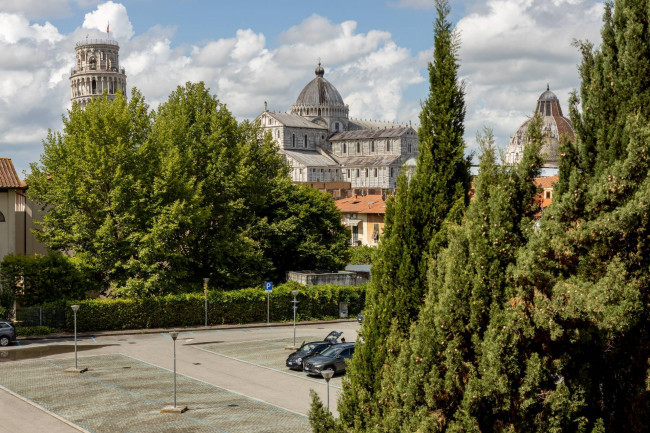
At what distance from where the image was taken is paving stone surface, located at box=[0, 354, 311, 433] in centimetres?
2331

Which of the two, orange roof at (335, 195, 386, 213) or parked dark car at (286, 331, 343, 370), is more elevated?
orange roof at (335, 195, 386, 213)

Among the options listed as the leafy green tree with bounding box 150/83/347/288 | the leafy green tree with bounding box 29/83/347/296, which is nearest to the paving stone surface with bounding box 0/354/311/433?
the leafy green tree with bounding box 29/83/347/296

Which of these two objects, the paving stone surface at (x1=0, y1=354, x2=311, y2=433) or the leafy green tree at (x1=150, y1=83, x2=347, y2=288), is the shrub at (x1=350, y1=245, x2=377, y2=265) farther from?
the paving stone surface at (x1=0, y1=354, x2=311, y2=433)

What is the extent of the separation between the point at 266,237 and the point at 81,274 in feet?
46.6

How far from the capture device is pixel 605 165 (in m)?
11.5

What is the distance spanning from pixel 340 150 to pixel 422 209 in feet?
580

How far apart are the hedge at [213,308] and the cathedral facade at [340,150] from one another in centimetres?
12339

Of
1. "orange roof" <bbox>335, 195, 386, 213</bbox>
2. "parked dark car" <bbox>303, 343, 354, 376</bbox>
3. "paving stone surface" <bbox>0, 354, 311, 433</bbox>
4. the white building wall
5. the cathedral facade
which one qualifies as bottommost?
"paving stone surface" <bbox>0, 354, 311, 433</bbox>

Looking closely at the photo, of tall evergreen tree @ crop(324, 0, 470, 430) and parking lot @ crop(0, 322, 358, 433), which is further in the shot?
parking lot @ crop(0, 322, 358, 433)

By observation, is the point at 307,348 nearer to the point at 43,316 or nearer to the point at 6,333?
the point at 6,333

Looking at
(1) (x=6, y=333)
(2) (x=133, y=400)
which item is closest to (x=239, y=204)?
(1) (x=6, y=333)

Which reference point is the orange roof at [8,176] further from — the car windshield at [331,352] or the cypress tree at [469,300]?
the cypress tree at [469,300]

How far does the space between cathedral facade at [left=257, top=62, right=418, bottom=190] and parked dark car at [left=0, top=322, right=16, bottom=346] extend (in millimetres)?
136740

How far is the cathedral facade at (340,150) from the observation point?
17725 cm
